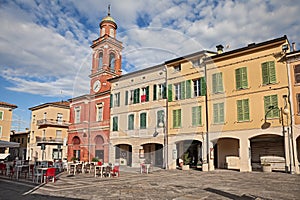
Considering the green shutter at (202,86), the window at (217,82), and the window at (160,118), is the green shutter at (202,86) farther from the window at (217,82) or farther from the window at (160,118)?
the window at (160,118)

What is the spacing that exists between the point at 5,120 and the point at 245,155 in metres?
34.6

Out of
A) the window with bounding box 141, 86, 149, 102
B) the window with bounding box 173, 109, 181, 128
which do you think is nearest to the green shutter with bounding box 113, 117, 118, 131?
the window with bounding box 141, 86, 149, 102

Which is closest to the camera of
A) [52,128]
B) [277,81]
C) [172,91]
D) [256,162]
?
[277,81]

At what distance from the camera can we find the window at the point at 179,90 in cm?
1975

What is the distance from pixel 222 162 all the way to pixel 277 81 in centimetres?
667

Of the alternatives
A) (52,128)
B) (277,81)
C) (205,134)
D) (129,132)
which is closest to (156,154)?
(129,132)

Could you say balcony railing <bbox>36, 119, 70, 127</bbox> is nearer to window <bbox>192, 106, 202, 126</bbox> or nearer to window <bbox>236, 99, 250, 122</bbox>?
window <bbox>192, 106, 202, 126</bbox>

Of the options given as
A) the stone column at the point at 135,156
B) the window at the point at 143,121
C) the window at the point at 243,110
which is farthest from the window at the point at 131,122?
the window at the point at 243,110

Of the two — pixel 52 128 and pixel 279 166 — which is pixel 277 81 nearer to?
pixel 279 166

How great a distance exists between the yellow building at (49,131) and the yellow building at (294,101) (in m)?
26.9

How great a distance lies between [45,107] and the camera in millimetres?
36375

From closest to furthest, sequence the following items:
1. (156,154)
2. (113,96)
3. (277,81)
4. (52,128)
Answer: (277,81) < (156,154) < (113,96) < (52,128)

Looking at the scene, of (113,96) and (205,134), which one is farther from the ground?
(113,96)

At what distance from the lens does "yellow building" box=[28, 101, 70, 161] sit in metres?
34.3
